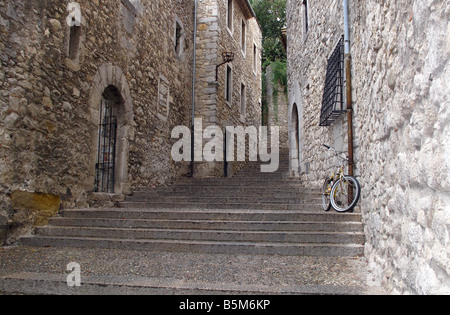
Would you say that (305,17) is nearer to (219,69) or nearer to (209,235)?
(219,69)

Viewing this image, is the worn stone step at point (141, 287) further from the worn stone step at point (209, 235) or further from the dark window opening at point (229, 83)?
the dark window opening at point (229, 83)

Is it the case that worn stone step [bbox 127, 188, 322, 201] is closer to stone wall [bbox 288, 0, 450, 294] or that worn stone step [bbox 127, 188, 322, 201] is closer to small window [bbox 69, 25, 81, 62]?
stone wall [bbox 288, 0, 450, 294]

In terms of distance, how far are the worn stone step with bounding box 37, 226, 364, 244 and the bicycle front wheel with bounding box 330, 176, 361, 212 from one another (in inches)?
22.8

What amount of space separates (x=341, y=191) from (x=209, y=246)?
→ 2.15m

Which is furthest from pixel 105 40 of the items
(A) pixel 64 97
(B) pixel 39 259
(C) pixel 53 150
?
(B) pixel 39 259

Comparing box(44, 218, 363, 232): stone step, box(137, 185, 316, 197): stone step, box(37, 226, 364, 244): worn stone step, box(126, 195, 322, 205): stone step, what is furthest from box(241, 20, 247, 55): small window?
box(37, 226, 364, 244): worn stone step

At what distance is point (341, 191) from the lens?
5.16m

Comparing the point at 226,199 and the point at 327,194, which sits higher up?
the point at 327,194

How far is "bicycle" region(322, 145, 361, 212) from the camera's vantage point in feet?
15.4

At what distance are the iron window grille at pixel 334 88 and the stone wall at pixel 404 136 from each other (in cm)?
47

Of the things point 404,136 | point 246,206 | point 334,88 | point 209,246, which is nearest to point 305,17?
point 334,88

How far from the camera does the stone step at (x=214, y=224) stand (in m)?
4.47
